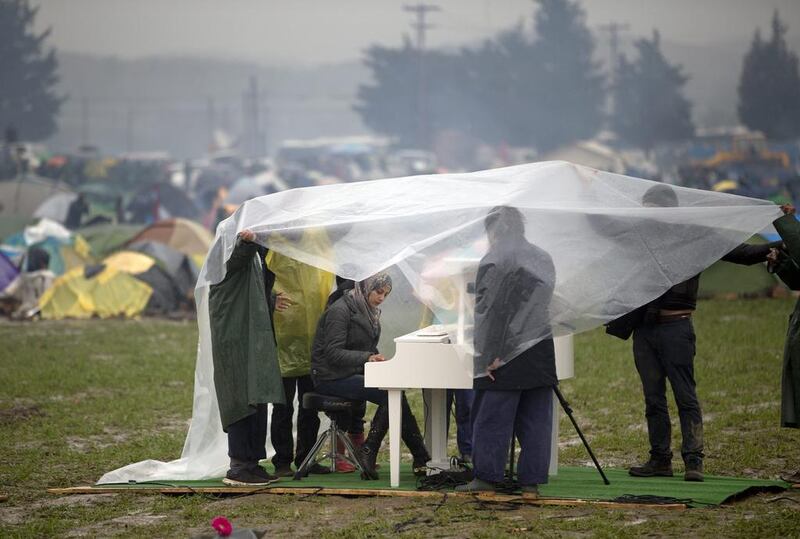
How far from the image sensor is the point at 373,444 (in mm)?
A: 8695

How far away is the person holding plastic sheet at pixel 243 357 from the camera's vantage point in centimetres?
851

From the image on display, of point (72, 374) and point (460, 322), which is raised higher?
point (460, 322)

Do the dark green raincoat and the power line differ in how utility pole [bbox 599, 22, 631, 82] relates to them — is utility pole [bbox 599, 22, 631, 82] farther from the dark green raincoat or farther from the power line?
the dark green raincoat

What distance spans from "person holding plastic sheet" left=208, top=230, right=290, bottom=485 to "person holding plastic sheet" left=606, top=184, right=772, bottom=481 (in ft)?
7.52

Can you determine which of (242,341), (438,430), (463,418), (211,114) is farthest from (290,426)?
(211,114)

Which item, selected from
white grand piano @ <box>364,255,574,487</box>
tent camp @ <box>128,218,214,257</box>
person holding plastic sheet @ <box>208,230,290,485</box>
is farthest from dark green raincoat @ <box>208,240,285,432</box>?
tent camp @ <box>128,218,214,257</box>

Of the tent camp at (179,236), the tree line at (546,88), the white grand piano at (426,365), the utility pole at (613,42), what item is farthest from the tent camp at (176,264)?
the utility pole at (613,42)

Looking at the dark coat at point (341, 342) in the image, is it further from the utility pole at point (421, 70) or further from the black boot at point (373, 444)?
the utility pole at point (421, 70)

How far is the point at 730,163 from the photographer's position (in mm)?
46219

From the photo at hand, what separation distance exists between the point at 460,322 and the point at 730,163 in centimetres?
4019

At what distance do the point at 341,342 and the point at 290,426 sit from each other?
0.83 m

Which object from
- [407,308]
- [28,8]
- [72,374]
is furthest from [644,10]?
[407,308]

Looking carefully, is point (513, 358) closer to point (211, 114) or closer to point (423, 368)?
point (423, 368)

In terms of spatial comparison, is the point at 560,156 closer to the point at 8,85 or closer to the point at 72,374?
the point at 8,85
